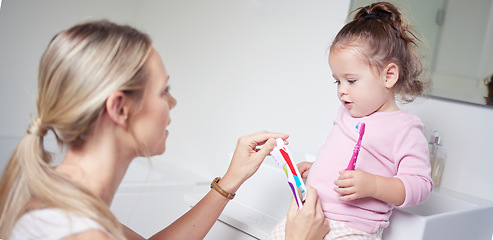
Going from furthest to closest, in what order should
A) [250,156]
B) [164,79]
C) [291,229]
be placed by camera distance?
1. [250,156]
2. [291,229]
3. [164,79]

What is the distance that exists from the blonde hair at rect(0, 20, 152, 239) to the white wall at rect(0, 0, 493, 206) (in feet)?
1.52

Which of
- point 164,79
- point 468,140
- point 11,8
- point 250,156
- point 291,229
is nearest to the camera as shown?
point 164,79

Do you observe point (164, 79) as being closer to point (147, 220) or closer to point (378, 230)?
point (378, 230)

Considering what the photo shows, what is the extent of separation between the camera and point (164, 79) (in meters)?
0.93

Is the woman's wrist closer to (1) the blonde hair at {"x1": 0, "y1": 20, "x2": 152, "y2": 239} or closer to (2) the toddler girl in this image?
(2) the toddler girl

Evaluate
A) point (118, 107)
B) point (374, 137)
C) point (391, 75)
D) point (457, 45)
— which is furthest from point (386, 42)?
point (118, 107)

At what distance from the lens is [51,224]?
0.82 meters

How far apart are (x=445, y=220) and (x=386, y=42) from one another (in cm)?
39

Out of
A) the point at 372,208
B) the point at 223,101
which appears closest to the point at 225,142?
the point at 223,101

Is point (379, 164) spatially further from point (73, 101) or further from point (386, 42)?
point (73, 101)

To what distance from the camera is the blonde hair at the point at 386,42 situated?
1.10m

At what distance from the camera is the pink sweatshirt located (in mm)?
1044

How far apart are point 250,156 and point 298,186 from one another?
0.48ft

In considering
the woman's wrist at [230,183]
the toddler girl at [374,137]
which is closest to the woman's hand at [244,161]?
the woman's wrist at [230,183]
